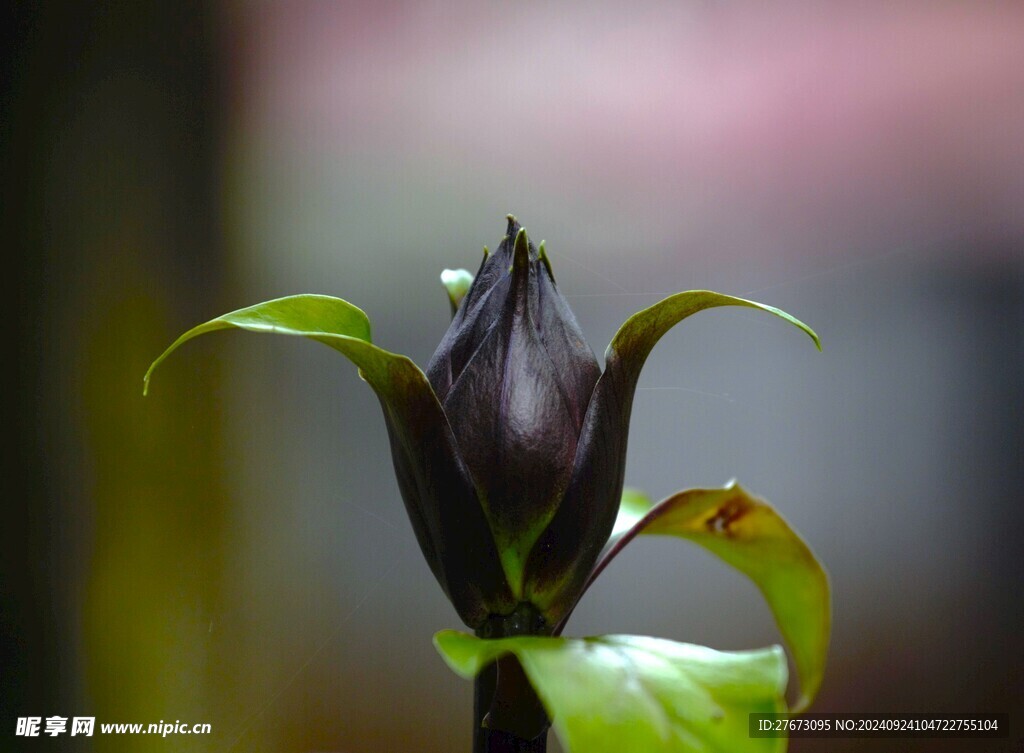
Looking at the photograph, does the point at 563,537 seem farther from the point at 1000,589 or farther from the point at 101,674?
the point at 1000,589

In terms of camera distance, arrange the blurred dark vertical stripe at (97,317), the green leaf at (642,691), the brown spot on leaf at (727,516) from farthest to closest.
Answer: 1. the blurred dark vertical stripe at (97,317)
2. the brown spot on leaf at (727,516)
3. the green leaf at (642,691)

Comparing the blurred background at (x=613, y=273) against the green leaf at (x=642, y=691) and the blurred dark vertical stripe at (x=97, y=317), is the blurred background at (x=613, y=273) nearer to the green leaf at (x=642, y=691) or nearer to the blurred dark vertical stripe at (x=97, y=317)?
the blurred dark vertical stripe at (x=97, y=317)

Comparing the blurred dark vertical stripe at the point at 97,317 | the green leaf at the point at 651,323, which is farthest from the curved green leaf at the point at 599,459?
the blurred dark vertical stripe at the point at 97,317

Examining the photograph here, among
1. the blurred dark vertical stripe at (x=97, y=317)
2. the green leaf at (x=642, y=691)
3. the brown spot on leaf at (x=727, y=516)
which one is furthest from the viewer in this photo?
the blurred dark vertical stripe at (x=97, y=317)

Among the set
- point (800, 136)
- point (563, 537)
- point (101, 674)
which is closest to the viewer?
point (563, 537)

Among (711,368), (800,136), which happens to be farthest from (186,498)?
(800,136)

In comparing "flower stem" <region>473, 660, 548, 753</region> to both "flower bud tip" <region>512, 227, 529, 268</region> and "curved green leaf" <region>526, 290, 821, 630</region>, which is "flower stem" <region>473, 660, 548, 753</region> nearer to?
"curved green leaf" <region>526, 290, 821, 630</region>
